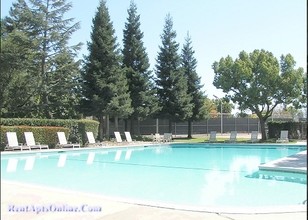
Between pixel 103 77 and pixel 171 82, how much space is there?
273 inches

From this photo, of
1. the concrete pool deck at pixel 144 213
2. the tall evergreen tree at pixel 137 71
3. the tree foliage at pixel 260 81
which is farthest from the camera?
the tall evergreen tree at pixel 137 71

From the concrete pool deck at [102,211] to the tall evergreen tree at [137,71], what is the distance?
877 inches

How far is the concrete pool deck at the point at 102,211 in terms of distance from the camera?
244cm

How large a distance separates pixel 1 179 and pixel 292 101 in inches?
993

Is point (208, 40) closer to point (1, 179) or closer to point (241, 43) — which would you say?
point (241, 43)

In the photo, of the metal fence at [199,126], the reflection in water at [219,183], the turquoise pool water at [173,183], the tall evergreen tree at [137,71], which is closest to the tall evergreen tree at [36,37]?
the turquoise pool water at [173,183]

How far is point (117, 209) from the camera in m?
4.32

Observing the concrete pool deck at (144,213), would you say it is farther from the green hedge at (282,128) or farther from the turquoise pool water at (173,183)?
the green hedge at (282,128)

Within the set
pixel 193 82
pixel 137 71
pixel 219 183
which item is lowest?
pixel 219 183

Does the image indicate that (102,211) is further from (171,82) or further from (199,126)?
(199,126)

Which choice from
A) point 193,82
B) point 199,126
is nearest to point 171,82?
point 193,82

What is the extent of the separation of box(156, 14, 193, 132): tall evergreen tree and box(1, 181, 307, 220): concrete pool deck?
24.5 metres

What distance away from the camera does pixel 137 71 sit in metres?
27.5

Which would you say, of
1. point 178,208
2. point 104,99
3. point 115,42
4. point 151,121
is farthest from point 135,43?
point 178,208
